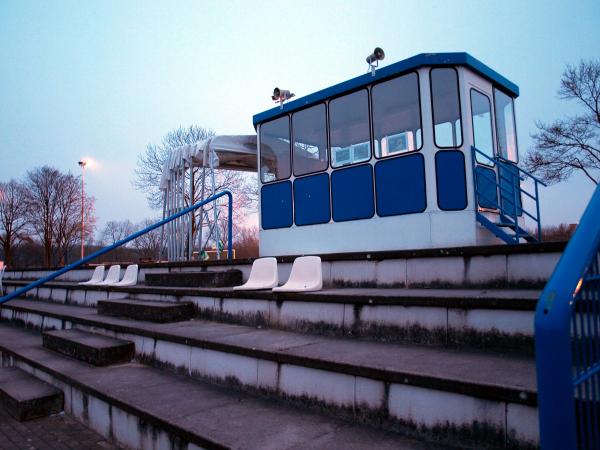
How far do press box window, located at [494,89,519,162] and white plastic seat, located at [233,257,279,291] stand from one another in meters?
4.15

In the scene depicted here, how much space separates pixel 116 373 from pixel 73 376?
16.4 inches

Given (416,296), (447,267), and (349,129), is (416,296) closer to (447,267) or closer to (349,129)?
(447,267)

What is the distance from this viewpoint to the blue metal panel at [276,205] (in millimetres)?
7266

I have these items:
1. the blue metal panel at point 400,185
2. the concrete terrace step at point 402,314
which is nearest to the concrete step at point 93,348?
the concrete terrace step at point 402,314

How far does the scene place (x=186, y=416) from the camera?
2791 mm

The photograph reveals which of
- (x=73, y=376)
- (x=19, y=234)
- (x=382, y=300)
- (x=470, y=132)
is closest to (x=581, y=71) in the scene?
(x=470, y=132)

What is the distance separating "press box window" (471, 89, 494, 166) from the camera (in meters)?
6.03

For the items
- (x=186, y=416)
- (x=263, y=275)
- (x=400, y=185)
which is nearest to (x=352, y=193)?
(x=400, y=185)

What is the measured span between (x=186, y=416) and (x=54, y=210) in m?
43.1

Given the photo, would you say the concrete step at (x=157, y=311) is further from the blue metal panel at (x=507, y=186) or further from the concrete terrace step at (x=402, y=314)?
the blue metal panel at (x=507, y=186)

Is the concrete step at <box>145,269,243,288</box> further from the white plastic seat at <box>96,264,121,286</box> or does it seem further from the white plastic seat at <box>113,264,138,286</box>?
the white plastic seat at <box>96,264,121,286</box>

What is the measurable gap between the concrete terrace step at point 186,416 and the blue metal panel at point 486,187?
4323 millimetres

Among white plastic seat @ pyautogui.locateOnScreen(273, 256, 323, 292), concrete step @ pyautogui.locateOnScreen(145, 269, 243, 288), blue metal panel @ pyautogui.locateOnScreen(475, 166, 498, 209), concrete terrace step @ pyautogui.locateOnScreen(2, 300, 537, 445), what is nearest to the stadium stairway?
concrete terrace step @ pyautogui.locateOnScreen(2, 300, 537, 445)

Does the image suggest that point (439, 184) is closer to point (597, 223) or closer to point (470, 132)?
point (470, 132)
